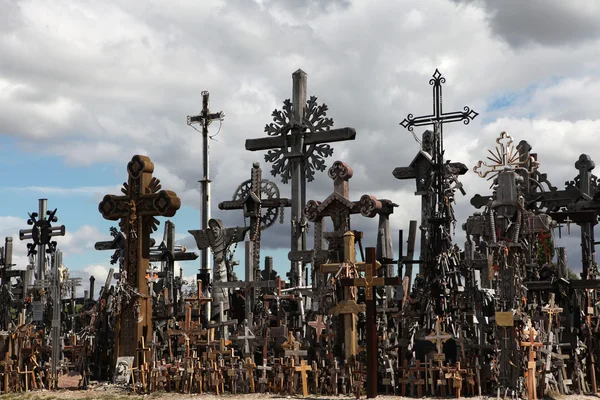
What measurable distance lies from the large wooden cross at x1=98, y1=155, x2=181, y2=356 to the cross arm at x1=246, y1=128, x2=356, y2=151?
524 cm

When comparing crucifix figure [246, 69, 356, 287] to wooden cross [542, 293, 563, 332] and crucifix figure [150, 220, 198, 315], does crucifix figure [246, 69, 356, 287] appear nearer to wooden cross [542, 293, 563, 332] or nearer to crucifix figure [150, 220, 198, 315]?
crucifix figure [150, 220, 198, 315]

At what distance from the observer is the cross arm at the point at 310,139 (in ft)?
80.7

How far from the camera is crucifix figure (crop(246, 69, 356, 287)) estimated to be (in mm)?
24969

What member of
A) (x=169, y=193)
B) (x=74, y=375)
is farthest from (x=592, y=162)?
(x=74, y=375)

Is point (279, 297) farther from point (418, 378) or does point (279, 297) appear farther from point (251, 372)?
point (418, 378)

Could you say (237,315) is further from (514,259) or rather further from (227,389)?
(514,259)

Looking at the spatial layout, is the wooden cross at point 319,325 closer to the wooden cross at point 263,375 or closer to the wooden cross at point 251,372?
the wooden cross at point 263,375

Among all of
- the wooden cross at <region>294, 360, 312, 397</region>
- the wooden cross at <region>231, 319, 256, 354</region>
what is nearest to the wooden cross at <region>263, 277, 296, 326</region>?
the wooden cross at <region>231, 319, 256, 354</region>

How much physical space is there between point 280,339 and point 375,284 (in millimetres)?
3370

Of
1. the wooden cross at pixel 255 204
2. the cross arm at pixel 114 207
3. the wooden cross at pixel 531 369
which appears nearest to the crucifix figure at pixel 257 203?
the wooden cross at pixel 255 204

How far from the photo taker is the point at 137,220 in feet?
68.5

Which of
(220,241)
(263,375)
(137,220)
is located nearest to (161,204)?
(137,220)

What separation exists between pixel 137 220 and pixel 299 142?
20.3 ft

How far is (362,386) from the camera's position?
18.1m
